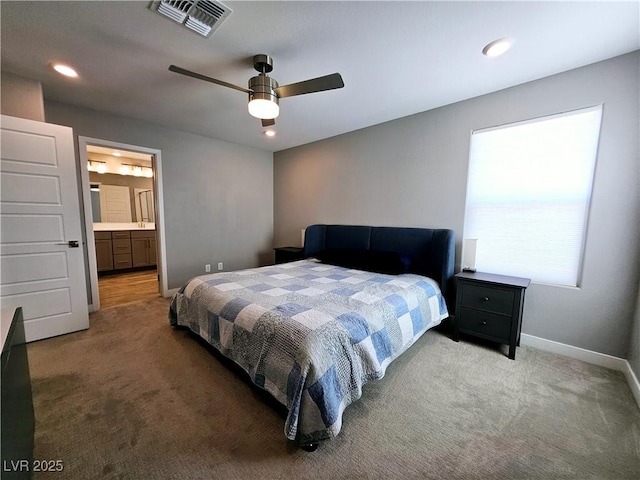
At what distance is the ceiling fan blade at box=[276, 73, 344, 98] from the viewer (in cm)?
176

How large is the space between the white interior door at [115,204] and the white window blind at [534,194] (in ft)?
22.3

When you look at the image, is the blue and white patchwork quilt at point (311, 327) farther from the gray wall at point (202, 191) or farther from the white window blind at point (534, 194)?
the gray wall at point (202, 191)

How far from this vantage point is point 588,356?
2174 millimetres

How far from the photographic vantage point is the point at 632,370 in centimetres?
189

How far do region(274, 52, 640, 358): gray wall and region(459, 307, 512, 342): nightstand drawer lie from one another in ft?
1.35

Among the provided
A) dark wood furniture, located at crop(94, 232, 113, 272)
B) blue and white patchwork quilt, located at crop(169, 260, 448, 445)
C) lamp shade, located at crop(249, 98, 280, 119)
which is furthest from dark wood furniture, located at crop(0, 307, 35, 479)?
dark wood furniture, located at crop(94, 232, 113, 272)

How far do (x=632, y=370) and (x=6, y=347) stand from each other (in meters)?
3.73

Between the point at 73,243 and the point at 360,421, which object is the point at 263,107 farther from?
the point at 73,243

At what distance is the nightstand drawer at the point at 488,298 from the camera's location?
2253mm

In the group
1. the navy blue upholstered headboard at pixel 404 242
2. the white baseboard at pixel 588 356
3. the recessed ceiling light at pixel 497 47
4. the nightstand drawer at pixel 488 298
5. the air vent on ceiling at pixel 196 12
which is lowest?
the white baseboard at pixel 588 356

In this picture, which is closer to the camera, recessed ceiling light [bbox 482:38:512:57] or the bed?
the bed

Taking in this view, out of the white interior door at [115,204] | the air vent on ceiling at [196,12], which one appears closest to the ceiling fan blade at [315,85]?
the air vent on ceiling at [196,12]

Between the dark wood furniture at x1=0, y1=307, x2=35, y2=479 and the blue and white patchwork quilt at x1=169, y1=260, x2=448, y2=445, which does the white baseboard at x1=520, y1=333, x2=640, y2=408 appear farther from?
the dark wood furniture at x1=0, y1=307, x2=35, y2=479

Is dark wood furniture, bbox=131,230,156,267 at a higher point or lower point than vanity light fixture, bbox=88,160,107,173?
lower
